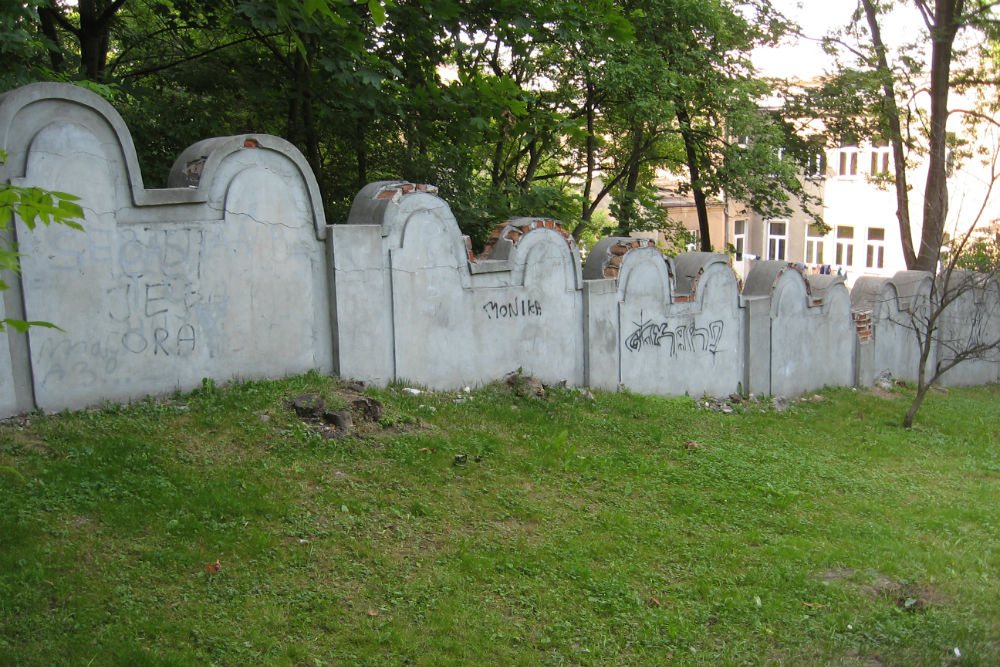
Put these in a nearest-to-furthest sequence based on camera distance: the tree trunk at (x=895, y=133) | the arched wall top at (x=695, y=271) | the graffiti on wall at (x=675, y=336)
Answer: the graffiti on wall at (x=675, y=336) < the arched wall top at (x=695, y=271) < the tree trunk at (x=895, y=133)

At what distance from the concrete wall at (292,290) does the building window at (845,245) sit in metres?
23.3

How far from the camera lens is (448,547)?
554cm

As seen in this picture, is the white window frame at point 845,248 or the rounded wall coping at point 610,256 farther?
the white window frame at point 845,248

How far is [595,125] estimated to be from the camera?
17.2m

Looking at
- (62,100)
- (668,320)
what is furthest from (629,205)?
(62,100)

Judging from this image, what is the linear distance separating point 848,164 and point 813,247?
11.9 feet

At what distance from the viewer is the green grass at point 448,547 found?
4.41m

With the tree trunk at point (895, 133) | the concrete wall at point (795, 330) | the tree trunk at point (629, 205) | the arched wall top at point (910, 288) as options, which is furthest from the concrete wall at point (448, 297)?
the tree trunk at point (895, 133)

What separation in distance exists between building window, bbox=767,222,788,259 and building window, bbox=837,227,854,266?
240 cm

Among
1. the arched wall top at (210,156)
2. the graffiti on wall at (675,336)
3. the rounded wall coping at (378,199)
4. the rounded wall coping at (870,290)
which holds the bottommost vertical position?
the graffiti on wall at (675,336)

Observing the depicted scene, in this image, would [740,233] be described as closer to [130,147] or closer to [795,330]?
[795,330]

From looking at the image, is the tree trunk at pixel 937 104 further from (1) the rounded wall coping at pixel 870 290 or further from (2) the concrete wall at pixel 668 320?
(2) the concrete wall at pixel 668 320

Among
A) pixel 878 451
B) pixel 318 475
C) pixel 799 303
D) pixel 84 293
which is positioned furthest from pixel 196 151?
pixel 799 303

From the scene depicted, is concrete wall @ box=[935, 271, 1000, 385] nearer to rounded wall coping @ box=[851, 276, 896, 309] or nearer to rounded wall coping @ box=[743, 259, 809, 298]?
rounded wall coping @ box=[851, 276, 896, 309]
